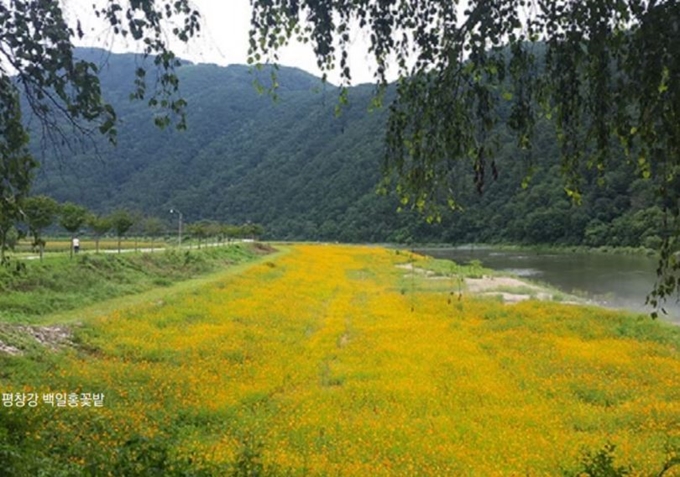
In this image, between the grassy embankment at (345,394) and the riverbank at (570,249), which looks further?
the riverbank at (570,249)

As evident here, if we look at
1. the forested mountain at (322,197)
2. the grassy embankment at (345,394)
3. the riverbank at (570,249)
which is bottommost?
the riverbank at (570,249)

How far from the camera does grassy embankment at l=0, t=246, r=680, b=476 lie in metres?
9.21

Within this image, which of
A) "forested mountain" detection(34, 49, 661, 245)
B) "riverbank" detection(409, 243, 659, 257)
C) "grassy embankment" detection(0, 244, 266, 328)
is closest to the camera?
"grassy embankment" detection(0, 244, 266, 328)

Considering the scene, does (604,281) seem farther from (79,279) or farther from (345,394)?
(79,279)

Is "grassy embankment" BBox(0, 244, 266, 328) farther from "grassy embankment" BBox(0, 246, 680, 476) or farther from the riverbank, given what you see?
the riverbank

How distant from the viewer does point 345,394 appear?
14.1 metres

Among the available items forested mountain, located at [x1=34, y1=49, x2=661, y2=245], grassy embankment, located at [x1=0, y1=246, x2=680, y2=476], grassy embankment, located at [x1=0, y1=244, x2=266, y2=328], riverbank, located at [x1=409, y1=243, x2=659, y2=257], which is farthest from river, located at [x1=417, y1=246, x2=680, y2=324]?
forested mountain, located at [x1=34, y1=49, x2=661, y2=245]

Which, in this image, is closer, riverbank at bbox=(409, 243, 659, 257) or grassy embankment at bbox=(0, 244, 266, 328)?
grassy embankment at bbox=(0, 244, 266, 328)

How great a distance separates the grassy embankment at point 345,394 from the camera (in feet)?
30.2

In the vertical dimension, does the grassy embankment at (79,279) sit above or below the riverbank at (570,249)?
above

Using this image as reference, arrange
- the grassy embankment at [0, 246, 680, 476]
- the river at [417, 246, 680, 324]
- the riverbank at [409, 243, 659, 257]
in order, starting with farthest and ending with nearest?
the riverbank at [409, 243, 659, 257] → the river at [417, 246, 680, 324] → the grassy embankment at [0, 246, 680, 476]

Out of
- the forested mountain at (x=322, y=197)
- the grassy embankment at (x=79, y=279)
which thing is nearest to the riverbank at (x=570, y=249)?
the forested mountain at (x=322, y=197)

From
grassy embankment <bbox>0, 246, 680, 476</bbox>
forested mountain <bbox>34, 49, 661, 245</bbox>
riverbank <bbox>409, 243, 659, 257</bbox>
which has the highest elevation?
forested mountain <bbox>34, 49, 661, 245</bbox>

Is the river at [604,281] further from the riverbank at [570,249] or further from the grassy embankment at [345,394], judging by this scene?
the riverbank at [570,249]
